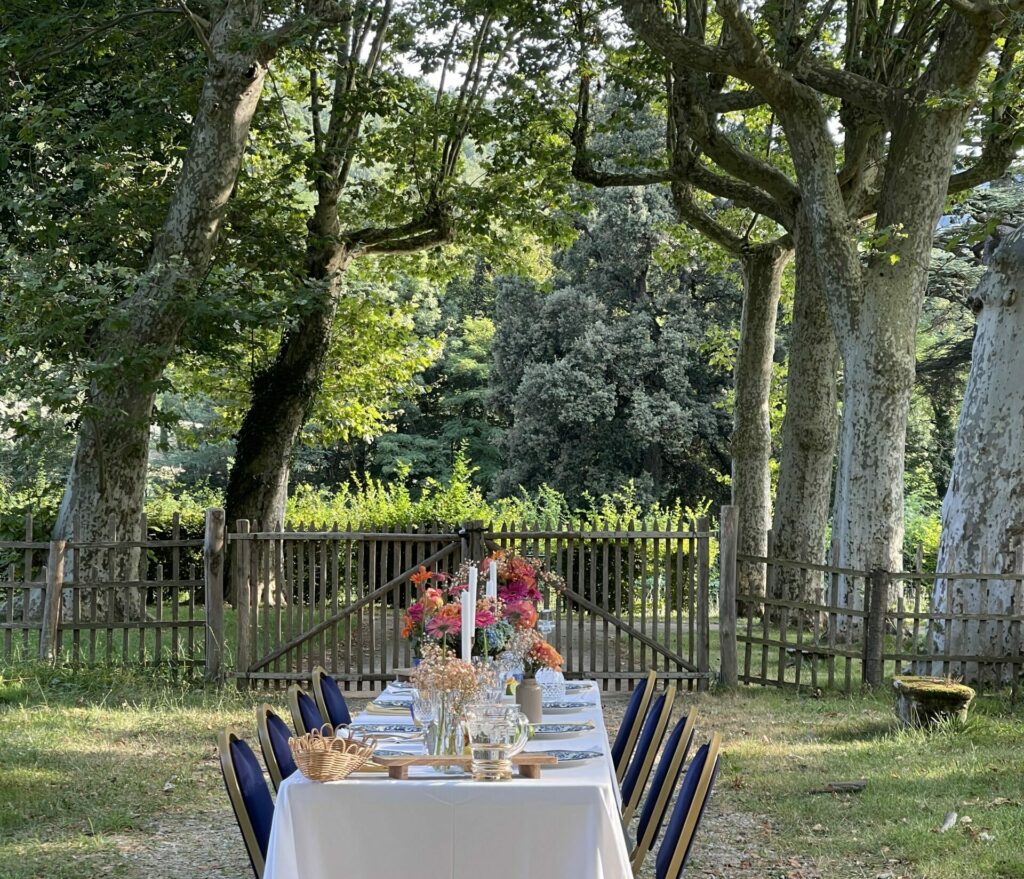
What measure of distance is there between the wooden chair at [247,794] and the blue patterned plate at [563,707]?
190 cm

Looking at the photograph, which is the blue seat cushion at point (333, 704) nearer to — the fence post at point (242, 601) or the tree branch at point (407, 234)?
the fence post at point (242, 601)

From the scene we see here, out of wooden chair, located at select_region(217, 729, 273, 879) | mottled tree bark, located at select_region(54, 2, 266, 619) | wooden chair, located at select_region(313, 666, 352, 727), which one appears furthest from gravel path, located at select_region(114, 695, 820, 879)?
mottled tree bark, located at select_region(54, 2, 266, 619)

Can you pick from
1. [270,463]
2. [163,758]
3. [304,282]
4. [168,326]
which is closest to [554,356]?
[270,463]

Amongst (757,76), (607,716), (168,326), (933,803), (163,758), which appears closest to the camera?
(933,803)

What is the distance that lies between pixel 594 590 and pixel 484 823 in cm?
802

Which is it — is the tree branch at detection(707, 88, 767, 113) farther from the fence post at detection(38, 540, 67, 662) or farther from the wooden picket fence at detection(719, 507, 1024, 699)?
the fence post at detection(38, 540, 67, 662)

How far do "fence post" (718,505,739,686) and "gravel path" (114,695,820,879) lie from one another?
13.8 ft

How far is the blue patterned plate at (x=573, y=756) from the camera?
16.3 feet

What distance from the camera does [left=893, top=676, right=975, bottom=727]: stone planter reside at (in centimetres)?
979

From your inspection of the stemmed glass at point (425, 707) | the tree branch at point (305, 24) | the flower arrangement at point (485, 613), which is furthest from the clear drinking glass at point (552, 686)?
the tree branch at point (305, 24)

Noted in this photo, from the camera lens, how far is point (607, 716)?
11406mm

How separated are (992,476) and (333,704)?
7.89 metres

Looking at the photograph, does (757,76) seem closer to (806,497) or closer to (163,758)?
(806,497)

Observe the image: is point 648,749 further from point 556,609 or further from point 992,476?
point 992,476
